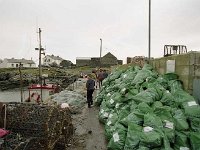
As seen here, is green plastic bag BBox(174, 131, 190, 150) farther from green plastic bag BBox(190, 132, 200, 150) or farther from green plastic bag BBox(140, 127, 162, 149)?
green plastic bag BBox(140, 127, 162, 149)

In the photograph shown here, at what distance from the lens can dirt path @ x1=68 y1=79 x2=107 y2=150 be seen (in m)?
7.40

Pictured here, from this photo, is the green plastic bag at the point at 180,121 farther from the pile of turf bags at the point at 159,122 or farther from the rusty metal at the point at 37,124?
the rusty metal at the point at 37,124

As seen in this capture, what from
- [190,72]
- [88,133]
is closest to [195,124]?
[190,72]

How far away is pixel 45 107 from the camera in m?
7.19

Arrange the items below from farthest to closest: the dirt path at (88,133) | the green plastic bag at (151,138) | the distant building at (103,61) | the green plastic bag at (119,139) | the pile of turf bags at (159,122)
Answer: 1. the distant building at (103,61)
2. the dirt path at (88,133)
3. the green plastic bag at (119,139)
4. the pile of turf bags at (159,122)
5. the green plastic bag at (151,138)

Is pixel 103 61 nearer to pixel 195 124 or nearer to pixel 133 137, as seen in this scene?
pixel 195 124

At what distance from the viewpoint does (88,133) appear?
28.5ft

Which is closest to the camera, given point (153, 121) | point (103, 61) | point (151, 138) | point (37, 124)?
point (151, 138)

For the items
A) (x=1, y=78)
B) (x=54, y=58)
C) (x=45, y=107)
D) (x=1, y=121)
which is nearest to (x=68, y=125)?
(x=45, y=107)

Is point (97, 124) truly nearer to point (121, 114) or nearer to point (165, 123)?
point (121, 114)

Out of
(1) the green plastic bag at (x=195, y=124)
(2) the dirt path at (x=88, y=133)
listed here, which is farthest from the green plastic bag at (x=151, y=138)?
(2) the dirt path at (x=88, y=133)

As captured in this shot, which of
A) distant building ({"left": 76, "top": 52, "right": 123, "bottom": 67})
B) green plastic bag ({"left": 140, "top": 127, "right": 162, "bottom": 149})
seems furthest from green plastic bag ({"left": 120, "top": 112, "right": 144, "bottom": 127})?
distant building ({"left": 76, "top": 52, "right": 123, "bottom": 67})

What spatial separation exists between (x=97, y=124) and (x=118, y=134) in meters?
3.53

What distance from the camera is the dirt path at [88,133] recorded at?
24.3 ft
